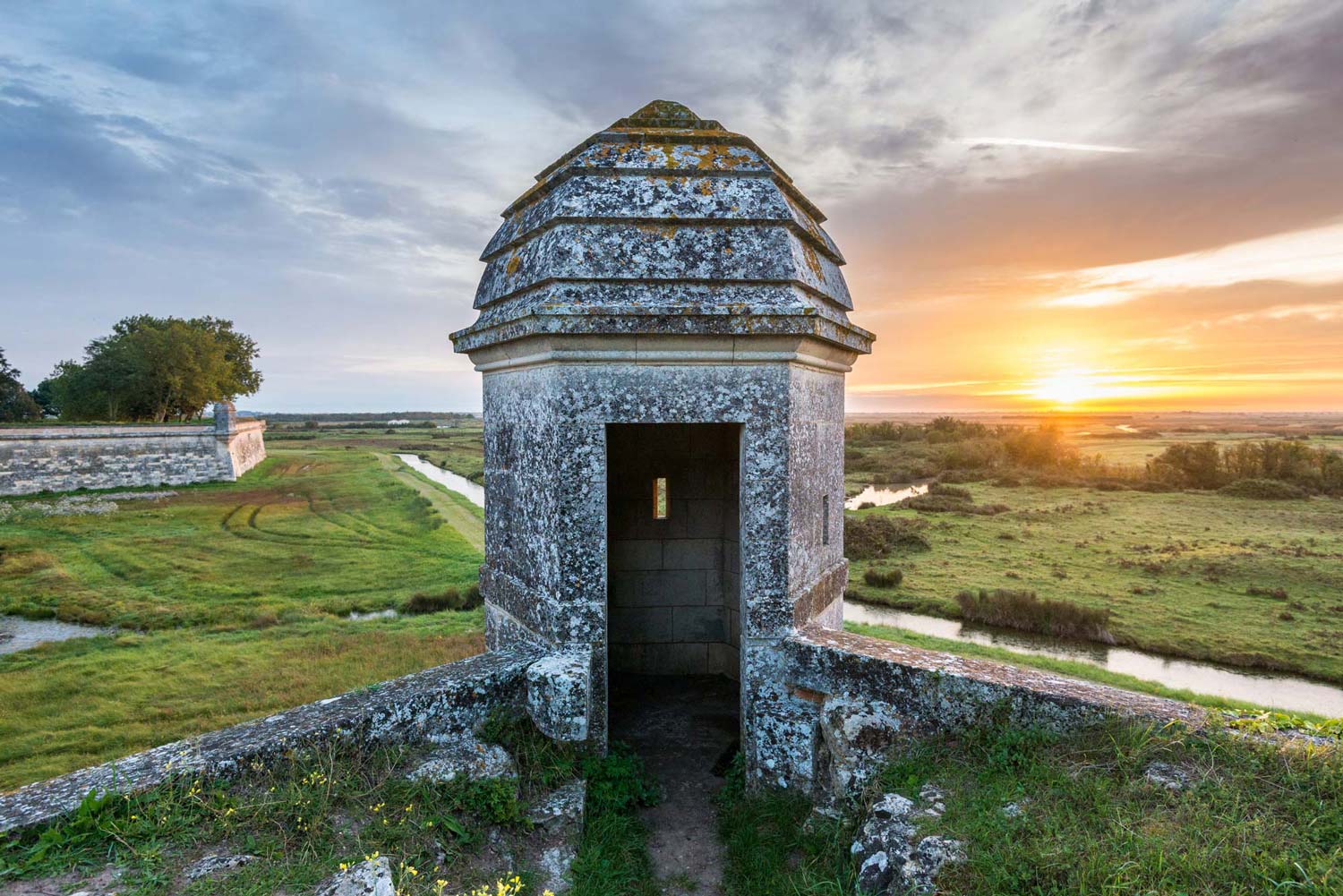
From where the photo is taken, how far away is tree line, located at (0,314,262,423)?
37.9 meters

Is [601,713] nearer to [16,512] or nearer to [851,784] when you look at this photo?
[851,784]

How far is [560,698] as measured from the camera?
3184 millimetres

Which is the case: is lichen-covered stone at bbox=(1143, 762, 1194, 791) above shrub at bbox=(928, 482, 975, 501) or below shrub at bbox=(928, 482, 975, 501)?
above

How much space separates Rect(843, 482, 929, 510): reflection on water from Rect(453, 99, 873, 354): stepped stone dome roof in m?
23.3

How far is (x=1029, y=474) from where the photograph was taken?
34.1 meters

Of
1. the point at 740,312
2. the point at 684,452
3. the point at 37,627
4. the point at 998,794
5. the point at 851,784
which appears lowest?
the point at 37,627

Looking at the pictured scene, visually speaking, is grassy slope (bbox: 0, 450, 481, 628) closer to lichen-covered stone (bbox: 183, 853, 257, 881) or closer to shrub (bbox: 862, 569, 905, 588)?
shrub (bbox: 862, 569, 905, 588)

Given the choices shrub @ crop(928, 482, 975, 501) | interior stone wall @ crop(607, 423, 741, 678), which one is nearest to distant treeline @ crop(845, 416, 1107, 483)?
shrub @ crop(928, 482, 975, 501)

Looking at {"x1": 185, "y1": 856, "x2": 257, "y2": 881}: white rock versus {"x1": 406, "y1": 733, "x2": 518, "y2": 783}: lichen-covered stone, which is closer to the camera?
{"x1": 185, "y1": 856, "x2": 257, "y2": 881}: white rock

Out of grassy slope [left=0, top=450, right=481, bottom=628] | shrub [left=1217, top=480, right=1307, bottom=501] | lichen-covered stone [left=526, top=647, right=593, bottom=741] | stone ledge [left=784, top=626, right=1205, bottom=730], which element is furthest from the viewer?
shrub [left=1217, top=480, right=1307, bottom=501]

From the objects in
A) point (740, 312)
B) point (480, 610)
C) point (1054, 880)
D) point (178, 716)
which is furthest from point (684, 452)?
point (480, 610)

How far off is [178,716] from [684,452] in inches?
287

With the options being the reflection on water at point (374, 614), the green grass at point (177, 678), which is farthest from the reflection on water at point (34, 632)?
the reflection on water at point (374, 614)

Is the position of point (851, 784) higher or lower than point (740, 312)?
lower
